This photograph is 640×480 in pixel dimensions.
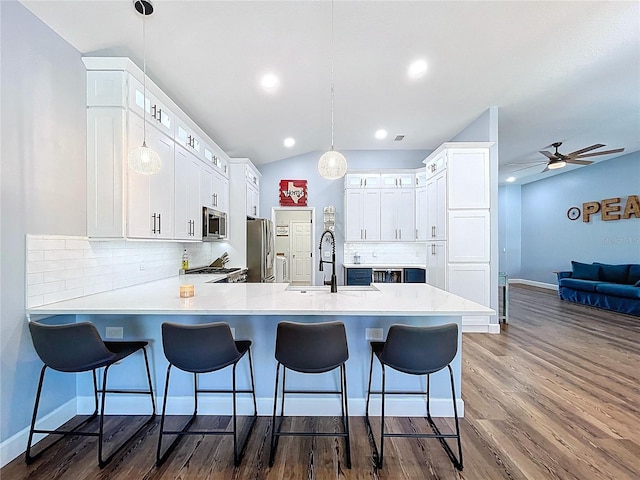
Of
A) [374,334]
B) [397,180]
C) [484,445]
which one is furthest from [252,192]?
[484,445]

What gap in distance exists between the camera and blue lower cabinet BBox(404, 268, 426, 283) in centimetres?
562

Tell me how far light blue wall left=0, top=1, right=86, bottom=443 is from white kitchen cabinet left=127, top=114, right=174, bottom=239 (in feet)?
1.21

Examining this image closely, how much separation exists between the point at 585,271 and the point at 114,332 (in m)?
8.69

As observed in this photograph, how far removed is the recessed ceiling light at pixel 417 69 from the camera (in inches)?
133

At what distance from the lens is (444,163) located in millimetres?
4656

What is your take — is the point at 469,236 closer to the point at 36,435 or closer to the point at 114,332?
the point at 114,332

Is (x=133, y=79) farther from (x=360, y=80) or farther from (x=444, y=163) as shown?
(x=444, y=163)

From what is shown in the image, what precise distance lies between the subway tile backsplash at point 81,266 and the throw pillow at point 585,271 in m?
8.36

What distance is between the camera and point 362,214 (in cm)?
618

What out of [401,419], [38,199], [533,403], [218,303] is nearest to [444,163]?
[533,403]

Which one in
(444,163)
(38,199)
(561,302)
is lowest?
(561,302)

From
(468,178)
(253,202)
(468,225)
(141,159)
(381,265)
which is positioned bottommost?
(381,265)

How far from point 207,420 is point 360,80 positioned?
3.76 m

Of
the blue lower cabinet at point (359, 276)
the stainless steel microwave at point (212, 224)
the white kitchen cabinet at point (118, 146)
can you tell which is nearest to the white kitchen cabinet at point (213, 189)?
the stainless steel microwave at point (212, 224)
